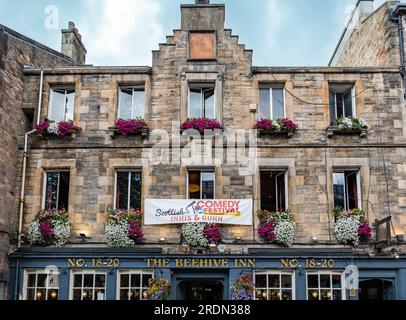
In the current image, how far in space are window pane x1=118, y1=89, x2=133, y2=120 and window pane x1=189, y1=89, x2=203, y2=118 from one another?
77.5 inches

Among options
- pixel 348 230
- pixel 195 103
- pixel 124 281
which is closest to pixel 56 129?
pixel 195 103

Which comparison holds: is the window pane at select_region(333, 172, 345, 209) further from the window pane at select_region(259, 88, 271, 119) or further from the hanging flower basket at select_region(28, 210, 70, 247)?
the hanging flower basket at select_region(28, 210, 70, 247)

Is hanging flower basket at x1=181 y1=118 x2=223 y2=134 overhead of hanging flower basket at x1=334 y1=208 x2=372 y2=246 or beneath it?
overhead

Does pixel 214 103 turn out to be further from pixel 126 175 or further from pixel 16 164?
pixel 16 164

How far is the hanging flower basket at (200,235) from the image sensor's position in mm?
14117

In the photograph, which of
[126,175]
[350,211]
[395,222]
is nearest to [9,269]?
[126,175]

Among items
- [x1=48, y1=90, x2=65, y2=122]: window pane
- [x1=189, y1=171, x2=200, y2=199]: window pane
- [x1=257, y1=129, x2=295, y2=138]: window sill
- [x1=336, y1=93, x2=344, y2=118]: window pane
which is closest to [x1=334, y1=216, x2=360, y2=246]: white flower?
[x1=257, y1=129, x2=295, y2=138]: window sill

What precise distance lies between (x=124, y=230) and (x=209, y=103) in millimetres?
4868

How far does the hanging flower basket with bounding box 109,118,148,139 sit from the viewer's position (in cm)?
1492

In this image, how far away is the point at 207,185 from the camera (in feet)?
49.3

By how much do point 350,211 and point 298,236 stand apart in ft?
5.59

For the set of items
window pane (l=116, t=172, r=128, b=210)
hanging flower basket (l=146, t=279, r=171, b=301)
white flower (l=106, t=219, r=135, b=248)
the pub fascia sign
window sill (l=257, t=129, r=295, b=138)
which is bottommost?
hanging flower basket (l=146, t=279, r=171, b=301)

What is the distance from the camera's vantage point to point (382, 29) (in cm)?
1638

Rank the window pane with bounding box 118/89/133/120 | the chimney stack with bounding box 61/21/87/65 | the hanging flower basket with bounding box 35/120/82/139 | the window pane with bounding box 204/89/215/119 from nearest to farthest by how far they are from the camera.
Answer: the hanging flower basket with bounding box 35/120/82/139 → the window pane with bounding box 204/89/215/119 → the window pane with bounding box 118/89/133/120 → the chimney stack with bounding box 61/21/87/65
